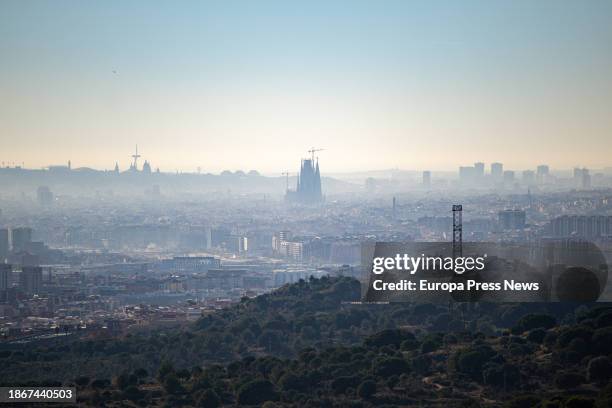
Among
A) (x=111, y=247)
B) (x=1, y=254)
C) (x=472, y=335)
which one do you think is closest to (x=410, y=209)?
(x=111, y=247)

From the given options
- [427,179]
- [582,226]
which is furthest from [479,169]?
[582,226]

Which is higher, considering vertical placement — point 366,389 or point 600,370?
point 600,370

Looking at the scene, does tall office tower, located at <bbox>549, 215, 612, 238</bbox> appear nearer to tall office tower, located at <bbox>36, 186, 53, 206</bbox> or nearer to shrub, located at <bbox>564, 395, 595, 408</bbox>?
shrub, located at <bbox>564, 395, 595, 408</bbox>

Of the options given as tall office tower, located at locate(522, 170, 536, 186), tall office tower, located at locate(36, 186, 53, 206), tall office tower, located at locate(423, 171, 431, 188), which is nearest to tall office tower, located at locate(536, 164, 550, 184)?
tall office tower, located at locate(522, 170, 536, 186)

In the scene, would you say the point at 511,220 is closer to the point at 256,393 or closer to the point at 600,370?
the point at 600,370

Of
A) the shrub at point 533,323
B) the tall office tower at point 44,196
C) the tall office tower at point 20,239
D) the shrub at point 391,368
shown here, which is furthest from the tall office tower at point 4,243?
the shrub at point 391,368

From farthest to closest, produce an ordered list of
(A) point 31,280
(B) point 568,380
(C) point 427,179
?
(C) point 427,179
(A) point 31,280
(B) point 568,380

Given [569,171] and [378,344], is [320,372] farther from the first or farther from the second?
[569,171]
